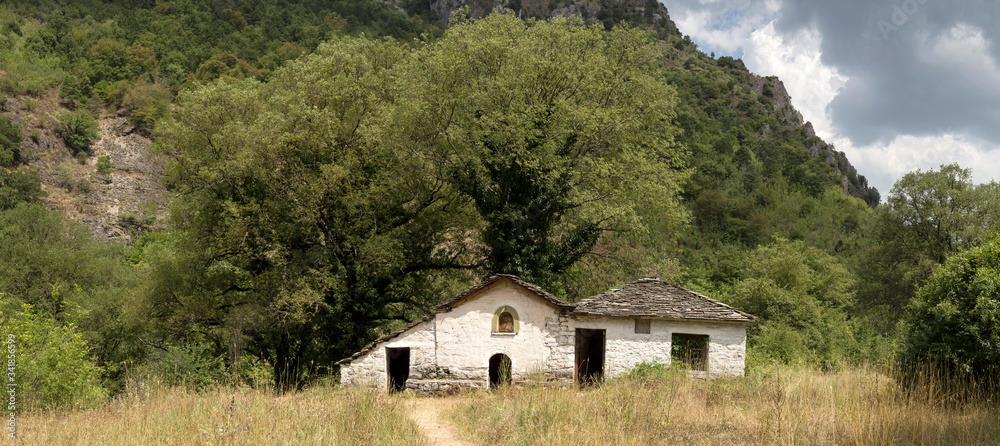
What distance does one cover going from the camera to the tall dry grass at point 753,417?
6.57m

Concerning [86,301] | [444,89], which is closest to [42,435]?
[444,89]

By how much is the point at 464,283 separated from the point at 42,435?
15589 mm

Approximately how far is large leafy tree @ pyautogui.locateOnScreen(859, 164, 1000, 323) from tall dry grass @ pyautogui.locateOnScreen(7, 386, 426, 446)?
27244 mm

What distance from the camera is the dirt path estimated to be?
28.8 ft

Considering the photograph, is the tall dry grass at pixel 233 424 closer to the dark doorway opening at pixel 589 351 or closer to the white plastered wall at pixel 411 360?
the white plastered wall at pixel 411 360

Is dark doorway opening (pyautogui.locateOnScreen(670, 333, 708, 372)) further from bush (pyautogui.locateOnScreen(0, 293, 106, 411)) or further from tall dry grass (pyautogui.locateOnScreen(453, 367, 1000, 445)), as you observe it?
bush (pyautogui.locateOnScreen(0, 293, 106, 411))

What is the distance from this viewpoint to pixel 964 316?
30.9ft

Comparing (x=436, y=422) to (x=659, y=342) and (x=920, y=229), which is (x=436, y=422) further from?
(x=920, y=229)

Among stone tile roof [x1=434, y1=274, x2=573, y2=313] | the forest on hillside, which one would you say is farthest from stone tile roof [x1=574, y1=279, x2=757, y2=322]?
the forest on hillside

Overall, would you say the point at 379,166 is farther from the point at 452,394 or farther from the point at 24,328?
the point at 24,328

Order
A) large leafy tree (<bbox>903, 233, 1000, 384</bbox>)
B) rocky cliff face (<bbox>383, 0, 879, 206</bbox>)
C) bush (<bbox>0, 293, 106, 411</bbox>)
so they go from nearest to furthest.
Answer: large leafy tree (<bbox>903, 233, 1000, 384</bbox>), bush (<bbox>0, 293, 106, 411</bbox>), rocky cliff face (<bbox>383, 0, 879, 206</bbox>)

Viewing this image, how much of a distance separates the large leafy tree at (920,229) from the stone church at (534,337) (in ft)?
56.6

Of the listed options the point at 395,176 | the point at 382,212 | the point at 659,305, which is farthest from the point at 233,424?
the point at 395,176

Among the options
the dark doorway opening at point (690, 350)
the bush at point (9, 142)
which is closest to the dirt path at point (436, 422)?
the dark doorway opening at point (690, 350)
